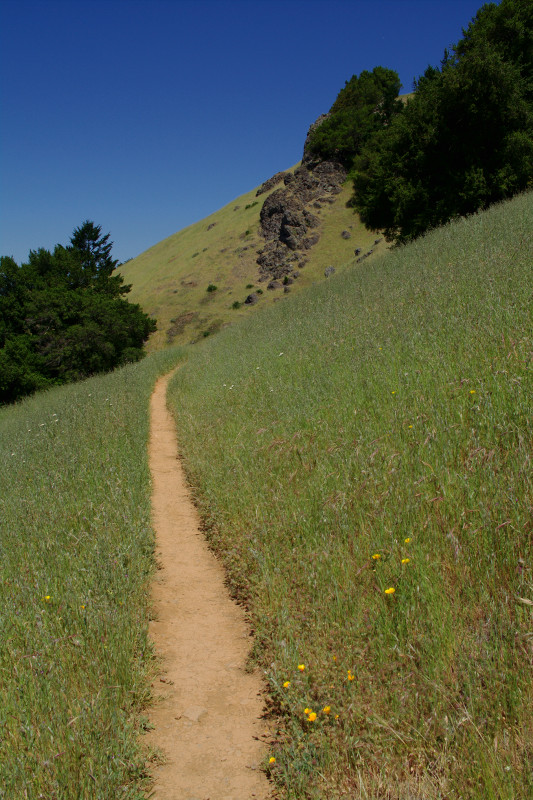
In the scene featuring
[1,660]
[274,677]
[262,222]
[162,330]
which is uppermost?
[262,222]

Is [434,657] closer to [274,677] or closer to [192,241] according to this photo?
[274,677]

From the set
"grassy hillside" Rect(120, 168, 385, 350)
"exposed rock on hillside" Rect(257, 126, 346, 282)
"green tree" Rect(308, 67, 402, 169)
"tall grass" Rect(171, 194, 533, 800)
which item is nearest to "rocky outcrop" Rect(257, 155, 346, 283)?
"exposed rock on hillside" Rect(257, 126, 346, 282)

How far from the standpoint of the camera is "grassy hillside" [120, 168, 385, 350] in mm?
50188

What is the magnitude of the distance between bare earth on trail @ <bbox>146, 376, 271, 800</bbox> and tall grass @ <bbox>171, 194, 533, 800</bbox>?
0.66 ft

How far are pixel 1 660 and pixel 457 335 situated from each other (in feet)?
19.2

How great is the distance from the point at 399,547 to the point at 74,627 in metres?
2.46

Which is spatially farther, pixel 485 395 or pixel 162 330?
pixel 162 330

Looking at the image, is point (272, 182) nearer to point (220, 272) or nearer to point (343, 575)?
point (220, 272)

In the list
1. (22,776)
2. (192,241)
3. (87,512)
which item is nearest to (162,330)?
(192,241)

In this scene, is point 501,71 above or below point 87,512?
above

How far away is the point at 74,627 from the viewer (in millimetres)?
3623

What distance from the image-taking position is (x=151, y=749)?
9.72ft

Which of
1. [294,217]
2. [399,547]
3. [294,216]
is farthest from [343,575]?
[294,216]

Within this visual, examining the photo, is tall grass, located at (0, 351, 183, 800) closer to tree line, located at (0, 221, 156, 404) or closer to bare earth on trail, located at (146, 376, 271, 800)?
bare earth on trail, located at (146, 376, 271, 800)
